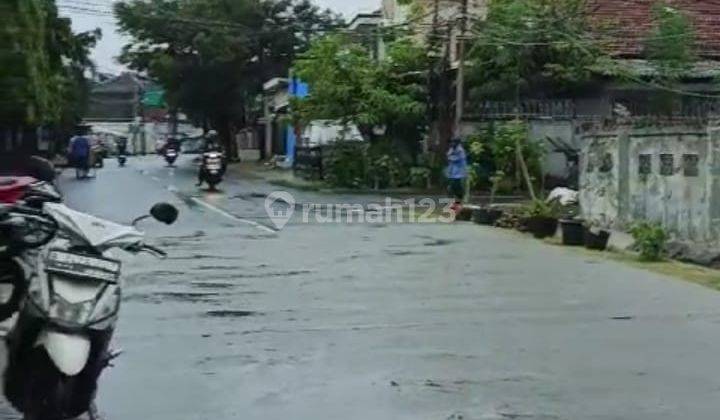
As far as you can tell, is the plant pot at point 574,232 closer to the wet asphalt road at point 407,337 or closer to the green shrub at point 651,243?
the wet asphalt road at point 407,337

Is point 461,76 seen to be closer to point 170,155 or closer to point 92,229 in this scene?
point 170,155

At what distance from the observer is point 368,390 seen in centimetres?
795

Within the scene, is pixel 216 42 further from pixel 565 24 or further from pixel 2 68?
pixel 2 68

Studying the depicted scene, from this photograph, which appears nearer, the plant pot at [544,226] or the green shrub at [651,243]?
the green shrub at [651,243]

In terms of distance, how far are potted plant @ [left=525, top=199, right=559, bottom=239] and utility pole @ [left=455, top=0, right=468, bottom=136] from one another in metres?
13.0

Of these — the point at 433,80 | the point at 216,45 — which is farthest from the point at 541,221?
the point at 216,45

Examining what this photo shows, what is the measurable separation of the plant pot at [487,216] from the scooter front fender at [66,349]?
17.6 m

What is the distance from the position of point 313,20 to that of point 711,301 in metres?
53.7

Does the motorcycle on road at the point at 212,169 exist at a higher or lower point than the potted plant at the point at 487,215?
higher

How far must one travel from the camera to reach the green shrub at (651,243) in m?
17.0

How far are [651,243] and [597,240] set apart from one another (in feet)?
6.13

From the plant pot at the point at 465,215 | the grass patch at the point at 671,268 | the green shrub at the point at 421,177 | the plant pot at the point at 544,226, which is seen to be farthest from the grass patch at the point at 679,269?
the green shrub at the point at 421,177

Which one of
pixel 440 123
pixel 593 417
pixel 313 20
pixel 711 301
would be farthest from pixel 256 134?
pixel 593 417

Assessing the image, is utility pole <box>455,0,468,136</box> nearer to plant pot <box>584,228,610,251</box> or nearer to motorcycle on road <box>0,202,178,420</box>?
plant pot <box>584,228,610,251</box>
